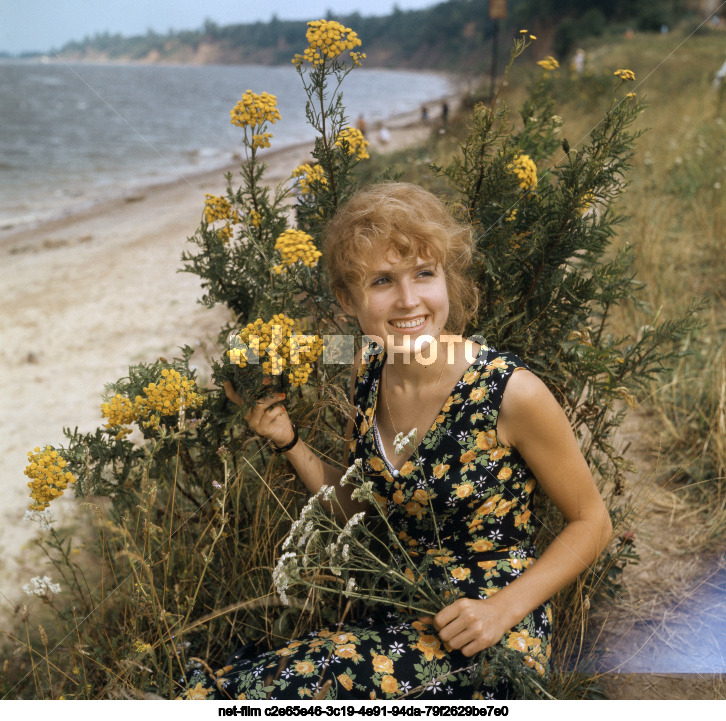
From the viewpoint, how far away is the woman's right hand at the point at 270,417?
5.01 ft

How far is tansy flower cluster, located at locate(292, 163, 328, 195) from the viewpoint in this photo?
1781mm

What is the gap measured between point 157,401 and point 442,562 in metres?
0.80

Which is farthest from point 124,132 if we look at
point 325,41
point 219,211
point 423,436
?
point 423,436

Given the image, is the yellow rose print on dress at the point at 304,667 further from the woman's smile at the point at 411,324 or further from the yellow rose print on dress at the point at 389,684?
the woman's smile at the point at 411,324

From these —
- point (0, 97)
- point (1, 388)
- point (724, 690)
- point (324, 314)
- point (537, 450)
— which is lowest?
point (1, 388)

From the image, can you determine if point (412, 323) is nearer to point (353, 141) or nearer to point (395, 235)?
point (395, 235)

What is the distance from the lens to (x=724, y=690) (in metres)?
1.56

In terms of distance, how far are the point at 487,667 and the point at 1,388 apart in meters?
4.62

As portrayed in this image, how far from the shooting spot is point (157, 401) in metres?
1.46

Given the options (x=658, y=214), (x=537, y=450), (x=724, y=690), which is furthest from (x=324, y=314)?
(x=658, y=214)

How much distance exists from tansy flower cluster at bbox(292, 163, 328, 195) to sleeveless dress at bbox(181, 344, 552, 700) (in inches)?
28.5

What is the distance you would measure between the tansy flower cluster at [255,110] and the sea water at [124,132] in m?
0.10

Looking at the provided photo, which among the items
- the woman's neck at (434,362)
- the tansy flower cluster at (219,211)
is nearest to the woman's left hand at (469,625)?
the woman's neck at (434,362)

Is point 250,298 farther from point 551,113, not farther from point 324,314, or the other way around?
point 551,113
